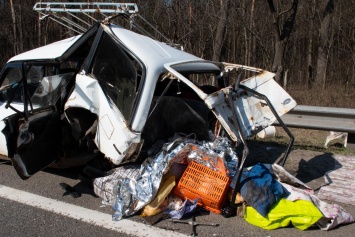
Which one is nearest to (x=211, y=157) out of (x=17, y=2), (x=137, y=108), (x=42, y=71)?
(x=137, y=108)

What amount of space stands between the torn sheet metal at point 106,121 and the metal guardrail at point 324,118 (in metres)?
3.78

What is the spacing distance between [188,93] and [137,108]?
1.68 meters

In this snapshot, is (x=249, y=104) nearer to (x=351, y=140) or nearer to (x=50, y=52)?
(x=50, y=52)

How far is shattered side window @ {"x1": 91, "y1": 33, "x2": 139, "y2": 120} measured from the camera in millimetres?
4109

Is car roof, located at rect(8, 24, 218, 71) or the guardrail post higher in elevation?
car roof, located at rect(8, 24, 218, 71)

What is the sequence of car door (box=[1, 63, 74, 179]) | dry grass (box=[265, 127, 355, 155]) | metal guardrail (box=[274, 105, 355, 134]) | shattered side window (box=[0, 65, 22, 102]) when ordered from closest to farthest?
car door (box=[1, 63, 74, 179]) < shattered side window (box=[0, 65, 22, 102]) < metal guardrail (box=[274, 105, 355, 134]) < dry grass (box=[265, 127, 355, 155])

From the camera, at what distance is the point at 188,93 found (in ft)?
17.9

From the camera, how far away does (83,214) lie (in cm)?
379

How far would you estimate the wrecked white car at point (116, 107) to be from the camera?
3.94 meters

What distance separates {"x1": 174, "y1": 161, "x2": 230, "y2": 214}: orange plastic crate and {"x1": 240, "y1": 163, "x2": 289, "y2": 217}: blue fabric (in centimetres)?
21

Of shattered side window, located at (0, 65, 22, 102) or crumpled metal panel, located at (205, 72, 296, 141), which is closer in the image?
crumpled metal panel, located at (205, 72, 296, 141)

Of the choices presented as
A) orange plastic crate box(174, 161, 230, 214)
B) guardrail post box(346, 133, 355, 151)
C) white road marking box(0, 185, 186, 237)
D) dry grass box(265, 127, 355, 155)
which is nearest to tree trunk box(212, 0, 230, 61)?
dry grass box(265, 127, 355, 155)

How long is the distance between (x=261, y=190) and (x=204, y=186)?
0.58m

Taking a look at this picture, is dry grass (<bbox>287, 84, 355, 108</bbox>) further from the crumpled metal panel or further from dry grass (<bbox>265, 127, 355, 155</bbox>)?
the crumpled metal panel
